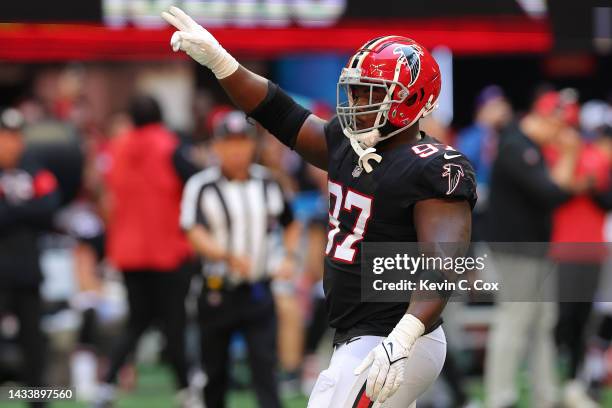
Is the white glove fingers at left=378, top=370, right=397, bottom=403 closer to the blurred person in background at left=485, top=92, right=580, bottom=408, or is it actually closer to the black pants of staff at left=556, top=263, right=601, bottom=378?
the blurred person in background at left=485, top=92, right=580, bottom=408

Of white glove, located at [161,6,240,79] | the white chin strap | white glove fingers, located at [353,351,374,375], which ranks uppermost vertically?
white glove, located at [161,6,240,79]

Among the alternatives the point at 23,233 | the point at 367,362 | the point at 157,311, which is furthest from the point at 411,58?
the point at 157,311

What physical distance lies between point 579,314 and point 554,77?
663cm

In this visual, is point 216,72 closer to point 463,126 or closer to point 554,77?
point 463,126

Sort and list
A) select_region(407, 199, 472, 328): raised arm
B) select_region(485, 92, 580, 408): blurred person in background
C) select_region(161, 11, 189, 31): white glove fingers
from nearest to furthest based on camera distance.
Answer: select_region(407, 199, 472, 328): raised arm < select_region(161, 11, 189, 31): white glove fingers < select_region(485, 92, 580, 408): blurred person in background

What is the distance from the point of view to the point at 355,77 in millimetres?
4719

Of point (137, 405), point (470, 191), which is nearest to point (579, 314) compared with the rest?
point (137, 405)

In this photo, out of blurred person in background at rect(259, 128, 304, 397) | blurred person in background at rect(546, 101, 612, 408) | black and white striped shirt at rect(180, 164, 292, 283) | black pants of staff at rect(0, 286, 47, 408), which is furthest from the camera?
blurred person in background at rect(259, 128, 304, 397)

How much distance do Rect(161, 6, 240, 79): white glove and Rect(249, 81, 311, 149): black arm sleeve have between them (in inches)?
8.1

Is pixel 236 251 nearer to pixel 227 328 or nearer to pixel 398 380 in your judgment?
pixel 227 328

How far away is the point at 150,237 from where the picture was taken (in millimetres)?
8328

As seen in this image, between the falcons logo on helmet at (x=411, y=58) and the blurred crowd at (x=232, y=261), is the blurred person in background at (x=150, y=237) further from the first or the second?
the falcons logo on helmet at (x=411, y=58)

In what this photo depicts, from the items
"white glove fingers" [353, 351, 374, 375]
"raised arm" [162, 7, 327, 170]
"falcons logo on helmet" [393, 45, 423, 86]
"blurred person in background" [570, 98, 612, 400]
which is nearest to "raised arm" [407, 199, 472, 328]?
"white glove fingers" [353, 351, 374, 375]

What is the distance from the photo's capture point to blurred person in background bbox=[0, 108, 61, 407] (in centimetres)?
783
